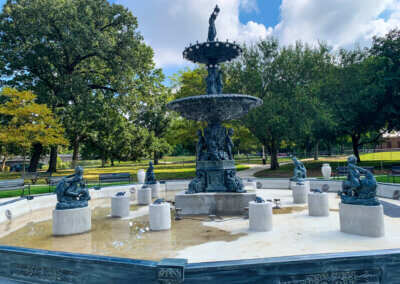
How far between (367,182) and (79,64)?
33.7 metres

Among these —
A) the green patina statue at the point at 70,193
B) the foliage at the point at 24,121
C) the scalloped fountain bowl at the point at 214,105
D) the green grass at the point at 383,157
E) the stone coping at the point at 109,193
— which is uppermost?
the foliage at the point at 24,121

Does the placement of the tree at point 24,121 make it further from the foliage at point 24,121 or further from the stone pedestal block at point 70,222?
the stone pedestal block at point 70,222

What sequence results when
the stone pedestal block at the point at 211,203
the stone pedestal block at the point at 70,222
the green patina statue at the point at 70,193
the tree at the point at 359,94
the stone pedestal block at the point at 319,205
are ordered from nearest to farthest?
the stone pedestal block at the point at 70,222, the green patina statue at the point at 70,193, the stone pedestal block at the point at 319,205, the stone pedestal block at the point at 211,203, the tree at the point at 359,94

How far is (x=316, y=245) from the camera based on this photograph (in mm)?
5715

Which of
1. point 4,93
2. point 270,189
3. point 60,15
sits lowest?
point 270,189

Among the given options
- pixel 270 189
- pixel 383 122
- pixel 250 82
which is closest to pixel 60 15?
pixel 250 82

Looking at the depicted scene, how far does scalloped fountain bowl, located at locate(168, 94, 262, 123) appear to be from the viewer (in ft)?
30.2

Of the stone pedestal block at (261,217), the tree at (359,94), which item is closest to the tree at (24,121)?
the stone pedestal block at (261,217)

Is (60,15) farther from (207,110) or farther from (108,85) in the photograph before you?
(207,110)

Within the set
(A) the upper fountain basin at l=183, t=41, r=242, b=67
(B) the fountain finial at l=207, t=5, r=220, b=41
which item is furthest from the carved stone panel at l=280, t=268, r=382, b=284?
(B) the fountain finial at l=207, t=5, r=220, b=41

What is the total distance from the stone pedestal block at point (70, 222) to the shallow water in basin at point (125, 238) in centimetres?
23

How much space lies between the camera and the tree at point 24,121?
23500mm

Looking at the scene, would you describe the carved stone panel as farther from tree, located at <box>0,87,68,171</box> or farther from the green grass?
the green grass

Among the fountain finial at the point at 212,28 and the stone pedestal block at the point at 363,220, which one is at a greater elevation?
the fountain finial at the point at 212,28
